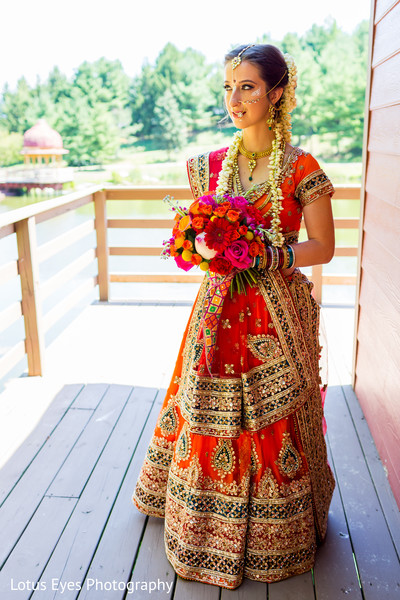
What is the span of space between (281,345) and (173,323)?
2835 millimetres

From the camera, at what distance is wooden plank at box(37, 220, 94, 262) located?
385cm

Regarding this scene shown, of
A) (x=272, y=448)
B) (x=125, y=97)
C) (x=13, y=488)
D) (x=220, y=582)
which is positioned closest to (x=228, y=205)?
(x=272, y=448)

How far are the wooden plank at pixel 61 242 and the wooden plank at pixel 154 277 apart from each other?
586mm

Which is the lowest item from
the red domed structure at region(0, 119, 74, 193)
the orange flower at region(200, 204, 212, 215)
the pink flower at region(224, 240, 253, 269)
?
the red domed structure at region(0, 119, 74, 193)

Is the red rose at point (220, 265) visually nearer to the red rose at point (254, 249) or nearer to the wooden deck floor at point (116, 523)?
the red rose at point (254, 249)

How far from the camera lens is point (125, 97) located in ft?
124

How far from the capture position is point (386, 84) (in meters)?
2.55

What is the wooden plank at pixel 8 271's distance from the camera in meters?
3.21

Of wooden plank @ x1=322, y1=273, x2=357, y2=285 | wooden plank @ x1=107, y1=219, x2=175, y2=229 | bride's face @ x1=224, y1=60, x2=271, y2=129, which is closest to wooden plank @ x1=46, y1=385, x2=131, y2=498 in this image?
bride's face @ x1=224, y1=60, x2=271, y2=129

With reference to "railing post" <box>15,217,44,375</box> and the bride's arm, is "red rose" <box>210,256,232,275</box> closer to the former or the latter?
the bride's arm

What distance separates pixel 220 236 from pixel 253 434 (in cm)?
62

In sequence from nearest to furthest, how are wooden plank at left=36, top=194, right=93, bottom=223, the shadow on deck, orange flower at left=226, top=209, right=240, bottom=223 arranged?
orange flower at left=226, top=209, right=240, bottom=223
the shadow on deck
wooden plank at left=36, top=194, right=93, bottom=223

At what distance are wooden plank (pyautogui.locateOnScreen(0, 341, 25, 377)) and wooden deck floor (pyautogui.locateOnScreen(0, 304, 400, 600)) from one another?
39 cm

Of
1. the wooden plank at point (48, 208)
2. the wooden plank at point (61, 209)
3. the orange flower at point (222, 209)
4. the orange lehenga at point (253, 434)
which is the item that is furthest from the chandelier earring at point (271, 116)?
the wooden plank at point (61, 209)
